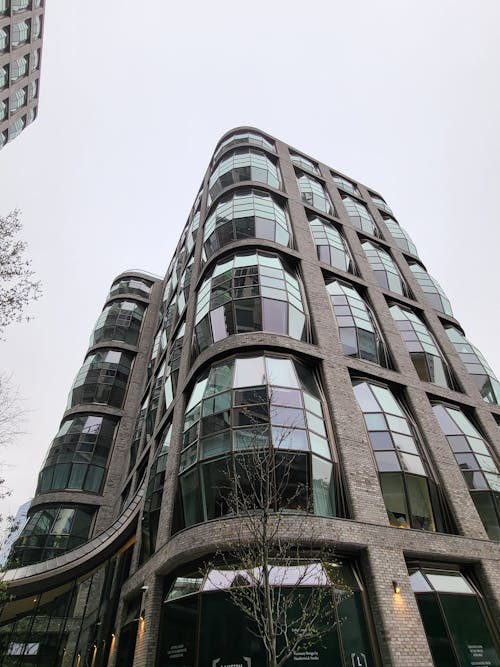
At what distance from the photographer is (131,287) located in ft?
133

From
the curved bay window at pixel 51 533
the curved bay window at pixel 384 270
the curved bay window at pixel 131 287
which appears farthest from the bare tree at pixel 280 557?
the curved bay window at pixel 131 287

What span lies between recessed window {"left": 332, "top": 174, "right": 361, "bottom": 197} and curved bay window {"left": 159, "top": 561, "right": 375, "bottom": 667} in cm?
2798

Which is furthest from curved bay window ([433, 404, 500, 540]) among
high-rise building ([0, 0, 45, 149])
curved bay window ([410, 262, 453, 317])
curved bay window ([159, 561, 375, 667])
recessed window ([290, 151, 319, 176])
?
high-rise building ([0, 0, 45, 149])

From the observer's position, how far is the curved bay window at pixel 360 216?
90.8 feet

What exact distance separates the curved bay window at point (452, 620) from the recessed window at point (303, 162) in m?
26.4

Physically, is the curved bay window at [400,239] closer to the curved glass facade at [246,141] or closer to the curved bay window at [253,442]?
the curved glass facade at [246,141]

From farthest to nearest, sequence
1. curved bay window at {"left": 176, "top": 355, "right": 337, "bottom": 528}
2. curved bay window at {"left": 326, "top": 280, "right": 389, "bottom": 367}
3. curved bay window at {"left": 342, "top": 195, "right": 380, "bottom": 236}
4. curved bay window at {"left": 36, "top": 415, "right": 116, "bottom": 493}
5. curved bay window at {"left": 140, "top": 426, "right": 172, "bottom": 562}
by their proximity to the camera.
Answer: curved bay window at {"left": 342, "top": 195, "right": 380, "bottom": 236}, curved bay window at {"left": 36, "top": 415, "right": 116, "bottom": 493}, curved bay window at {"left": 326, "top": 280, "right": 389, "bottom": 367}, curved bay window at {"left": 140, "top": 426, "right": 172, "bottom": 562}, curved bay window at {"left": 176, "top": 355, "right": 337, "bottom": 528}

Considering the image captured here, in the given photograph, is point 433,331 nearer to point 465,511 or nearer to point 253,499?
point 465,511

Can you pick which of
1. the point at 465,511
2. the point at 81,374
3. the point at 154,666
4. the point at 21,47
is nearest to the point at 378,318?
the point at 465,511

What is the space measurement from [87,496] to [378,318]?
1980 cm

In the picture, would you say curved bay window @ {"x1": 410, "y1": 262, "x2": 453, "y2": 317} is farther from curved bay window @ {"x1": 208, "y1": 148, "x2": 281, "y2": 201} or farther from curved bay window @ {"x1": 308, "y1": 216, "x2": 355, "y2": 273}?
curved bay window @ {"x1": 208, "y1": 148, "x2": 281, "y2": 201}

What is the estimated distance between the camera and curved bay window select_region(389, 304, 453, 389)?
18875 mm

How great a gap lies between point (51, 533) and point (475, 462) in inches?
876

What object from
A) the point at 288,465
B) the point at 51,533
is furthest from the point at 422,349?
the point at 51,533
